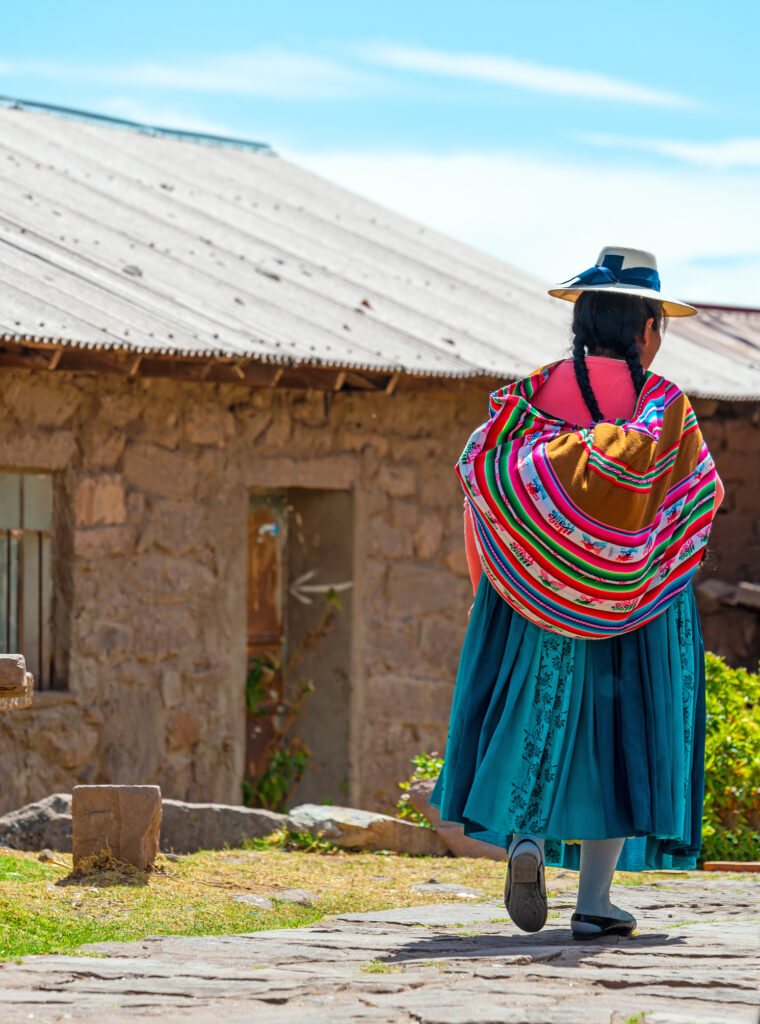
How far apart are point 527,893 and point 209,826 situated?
2486 mm

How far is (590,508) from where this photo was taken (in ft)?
11.8

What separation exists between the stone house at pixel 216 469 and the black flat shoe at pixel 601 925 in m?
3.41

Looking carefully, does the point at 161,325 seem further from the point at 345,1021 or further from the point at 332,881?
the point at 345,1021

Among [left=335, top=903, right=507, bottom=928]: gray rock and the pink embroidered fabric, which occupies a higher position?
the pink embroidered fabric

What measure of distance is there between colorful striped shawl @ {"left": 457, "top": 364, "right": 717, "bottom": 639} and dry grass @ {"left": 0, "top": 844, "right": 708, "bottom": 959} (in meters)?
1.01

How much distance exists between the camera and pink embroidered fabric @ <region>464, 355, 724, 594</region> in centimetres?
376

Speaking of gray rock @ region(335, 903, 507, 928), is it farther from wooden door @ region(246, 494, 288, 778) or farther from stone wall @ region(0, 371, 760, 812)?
wooden door @ region(246, 494, 288, 778)

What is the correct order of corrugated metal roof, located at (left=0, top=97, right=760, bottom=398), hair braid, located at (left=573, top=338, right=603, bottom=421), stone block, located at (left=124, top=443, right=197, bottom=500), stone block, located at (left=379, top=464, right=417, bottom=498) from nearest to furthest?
hair braid, located at (left=573, top=338, right=603, bottom=421) < corrugated metal roof, located at (left=0, top=97, right=760, bottom=398) < stone block, located at (left=124, top=443, right=197, bottom=500) < stone block, located at (left=379, top=464, right=417, bottom=498)

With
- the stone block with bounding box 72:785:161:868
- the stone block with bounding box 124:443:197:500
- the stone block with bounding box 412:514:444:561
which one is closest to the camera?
the stone block with bounding box 72:785:161:868

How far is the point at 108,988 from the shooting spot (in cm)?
301

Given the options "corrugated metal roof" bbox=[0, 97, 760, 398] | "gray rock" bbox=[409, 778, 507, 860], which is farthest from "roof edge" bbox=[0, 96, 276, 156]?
"gray rock" bbox=[409, 778, 507, 860]

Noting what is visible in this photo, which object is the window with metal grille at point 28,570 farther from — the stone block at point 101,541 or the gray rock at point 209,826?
the gray rock at point 209,826

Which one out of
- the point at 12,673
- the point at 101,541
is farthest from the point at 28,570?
the point at 12,673

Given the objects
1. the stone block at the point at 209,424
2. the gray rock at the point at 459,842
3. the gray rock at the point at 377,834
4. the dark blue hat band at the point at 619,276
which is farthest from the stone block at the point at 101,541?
the dark blue hat band at the point at 619,276
